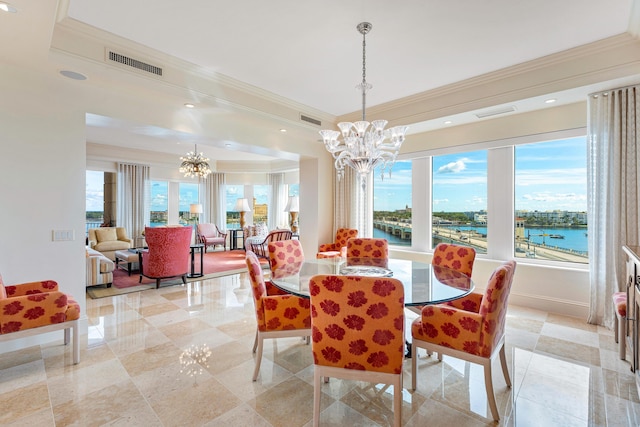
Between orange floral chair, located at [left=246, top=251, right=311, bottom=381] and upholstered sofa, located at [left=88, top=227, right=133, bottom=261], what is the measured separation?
19.5 ft

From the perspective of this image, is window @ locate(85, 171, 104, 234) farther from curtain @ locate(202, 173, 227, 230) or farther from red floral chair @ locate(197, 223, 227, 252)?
curtain @ locate(202, 173, 227, 230)

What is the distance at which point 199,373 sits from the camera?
2.48 metres

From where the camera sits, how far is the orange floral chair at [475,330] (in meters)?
1.90

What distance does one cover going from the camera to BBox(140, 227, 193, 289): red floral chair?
5.00 metres

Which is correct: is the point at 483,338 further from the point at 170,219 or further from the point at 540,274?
the point at 170,219

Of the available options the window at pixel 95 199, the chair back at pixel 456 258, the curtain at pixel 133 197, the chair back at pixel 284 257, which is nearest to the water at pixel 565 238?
the chair back at pixel 456 258

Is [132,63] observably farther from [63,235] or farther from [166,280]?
[166,280]

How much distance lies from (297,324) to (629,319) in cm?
256

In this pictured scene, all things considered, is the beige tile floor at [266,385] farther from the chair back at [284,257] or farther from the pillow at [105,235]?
the pillow at [105,235]

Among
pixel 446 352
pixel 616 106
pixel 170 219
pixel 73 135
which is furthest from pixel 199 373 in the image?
pixel 170 219

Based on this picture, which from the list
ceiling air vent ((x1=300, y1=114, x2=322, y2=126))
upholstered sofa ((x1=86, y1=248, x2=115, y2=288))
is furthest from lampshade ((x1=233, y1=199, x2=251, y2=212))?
ceiling air vent ((x1=300, y1=114, x2=322, y2=126))

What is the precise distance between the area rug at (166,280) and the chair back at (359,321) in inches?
172

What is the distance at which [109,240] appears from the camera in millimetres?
7133

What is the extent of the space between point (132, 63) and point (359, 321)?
327cm
